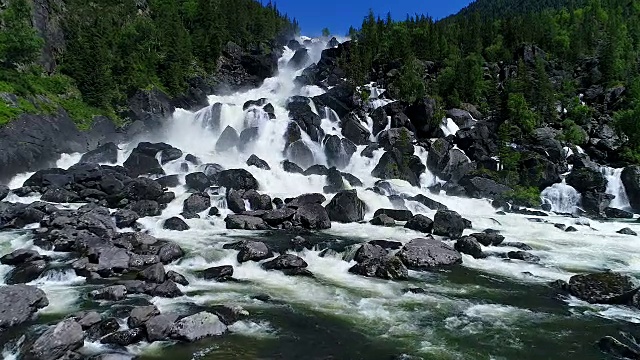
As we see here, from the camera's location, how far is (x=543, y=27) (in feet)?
343

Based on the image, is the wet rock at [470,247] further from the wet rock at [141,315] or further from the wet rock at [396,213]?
the wet rock at [141,315]

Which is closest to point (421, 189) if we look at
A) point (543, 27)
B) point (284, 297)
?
point (284, 297)

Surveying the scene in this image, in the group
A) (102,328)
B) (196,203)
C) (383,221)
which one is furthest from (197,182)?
(102,328)

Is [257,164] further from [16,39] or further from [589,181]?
[589,181]

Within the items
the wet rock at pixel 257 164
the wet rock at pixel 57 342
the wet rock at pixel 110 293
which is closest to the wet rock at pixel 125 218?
the wet rock at pixel 110 293

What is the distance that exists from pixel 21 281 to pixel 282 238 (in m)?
14.0

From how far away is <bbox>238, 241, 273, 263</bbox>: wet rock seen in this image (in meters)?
22.4

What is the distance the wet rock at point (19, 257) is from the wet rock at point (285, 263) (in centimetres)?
1092

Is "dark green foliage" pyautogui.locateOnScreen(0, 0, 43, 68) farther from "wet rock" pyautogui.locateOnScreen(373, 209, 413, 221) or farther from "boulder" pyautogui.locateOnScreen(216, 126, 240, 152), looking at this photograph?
"wet rock" pyautogui.locateOnScreen(373, 209, 413, 221)

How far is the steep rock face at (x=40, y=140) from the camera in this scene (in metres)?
38.2

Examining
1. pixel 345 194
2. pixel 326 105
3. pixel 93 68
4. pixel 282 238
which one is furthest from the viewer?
pixel 326 105

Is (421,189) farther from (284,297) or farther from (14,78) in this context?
(14,78)

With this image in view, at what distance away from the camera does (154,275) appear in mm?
18469

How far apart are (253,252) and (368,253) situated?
6.08 metres
